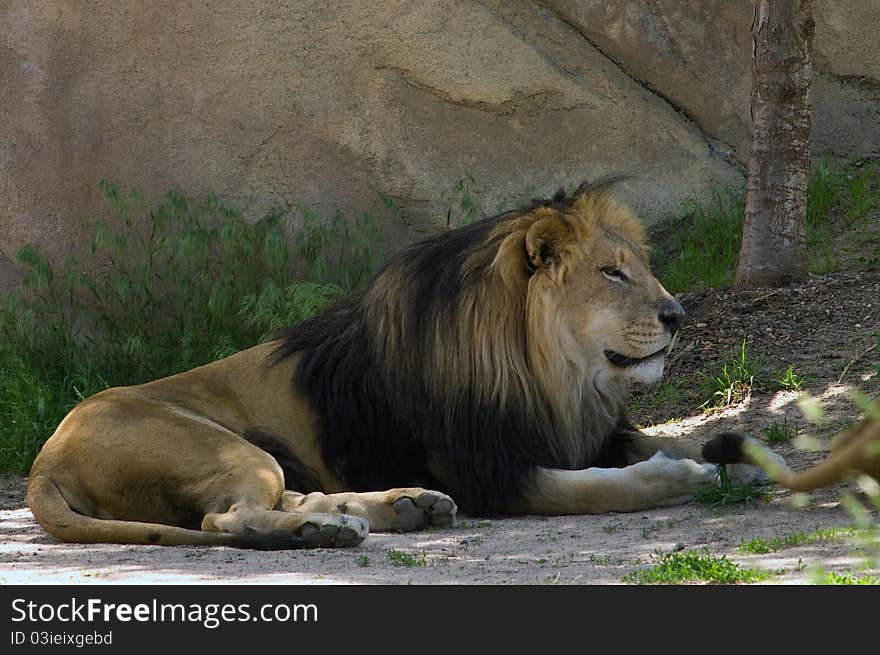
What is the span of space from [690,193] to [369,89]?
7.08 feet

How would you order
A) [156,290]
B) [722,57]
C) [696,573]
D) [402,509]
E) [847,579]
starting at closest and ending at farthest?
[847,579]
[696,573]
[402,509]
[156,290]
[722,57]

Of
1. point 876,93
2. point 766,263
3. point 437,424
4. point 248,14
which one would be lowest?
point 437,424

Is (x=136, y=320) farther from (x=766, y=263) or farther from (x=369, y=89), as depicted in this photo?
(x=766, y=263)

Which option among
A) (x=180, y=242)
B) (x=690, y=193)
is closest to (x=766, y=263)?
(x=690, y=193)

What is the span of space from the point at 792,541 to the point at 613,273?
1590 mm

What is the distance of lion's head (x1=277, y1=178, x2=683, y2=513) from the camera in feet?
16.3

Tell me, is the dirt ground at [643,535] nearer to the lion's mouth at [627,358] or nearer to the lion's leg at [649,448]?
the lion's leg at [649,448]

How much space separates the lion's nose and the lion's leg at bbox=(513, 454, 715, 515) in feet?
1.62

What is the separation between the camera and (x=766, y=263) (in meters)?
7.01

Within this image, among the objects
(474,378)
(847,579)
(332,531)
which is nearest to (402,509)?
(332,531)

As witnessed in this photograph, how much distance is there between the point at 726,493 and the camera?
454cm

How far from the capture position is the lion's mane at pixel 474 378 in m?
5.01

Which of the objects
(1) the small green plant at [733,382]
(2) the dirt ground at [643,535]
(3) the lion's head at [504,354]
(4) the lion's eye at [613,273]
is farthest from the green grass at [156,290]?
(4) the lion's eye at [613,273]

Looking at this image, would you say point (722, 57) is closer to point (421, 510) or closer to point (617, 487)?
point (617, 487)
